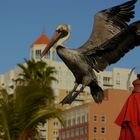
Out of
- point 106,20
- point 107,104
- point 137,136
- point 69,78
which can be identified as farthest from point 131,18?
point 69,78

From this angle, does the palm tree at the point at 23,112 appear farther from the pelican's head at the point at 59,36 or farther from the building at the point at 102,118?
the building at the point at 102,118

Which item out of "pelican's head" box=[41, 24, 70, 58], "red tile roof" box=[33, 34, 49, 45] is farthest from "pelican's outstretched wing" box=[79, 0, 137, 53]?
"red tile roof" box=[33, 34, 49, 45]

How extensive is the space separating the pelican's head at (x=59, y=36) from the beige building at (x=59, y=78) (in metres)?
123

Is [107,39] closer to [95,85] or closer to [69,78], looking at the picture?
[95,85]

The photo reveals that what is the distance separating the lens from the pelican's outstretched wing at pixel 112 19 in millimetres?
13766

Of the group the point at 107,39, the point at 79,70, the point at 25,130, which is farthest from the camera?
the point at 25,130

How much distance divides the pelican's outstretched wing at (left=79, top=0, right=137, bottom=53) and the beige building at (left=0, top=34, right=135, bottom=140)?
12103cm

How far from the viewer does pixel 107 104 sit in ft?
396

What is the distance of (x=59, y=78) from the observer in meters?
150

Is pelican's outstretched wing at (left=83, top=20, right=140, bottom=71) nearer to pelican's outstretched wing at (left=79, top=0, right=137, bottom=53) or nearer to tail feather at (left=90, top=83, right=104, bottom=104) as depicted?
tail feather at (left=90, top=83, right=104, bottom=104)

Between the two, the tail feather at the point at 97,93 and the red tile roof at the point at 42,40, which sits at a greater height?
the red tile roof at the point at 42,40

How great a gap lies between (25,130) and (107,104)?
9384 cm

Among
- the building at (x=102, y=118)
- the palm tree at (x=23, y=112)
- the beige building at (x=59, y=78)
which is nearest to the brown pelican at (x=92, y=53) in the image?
the palm tree at (x=23, y=112)

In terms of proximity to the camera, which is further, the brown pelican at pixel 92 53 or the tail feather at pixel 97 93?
the tail feather at pixel 97 93
